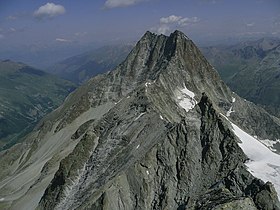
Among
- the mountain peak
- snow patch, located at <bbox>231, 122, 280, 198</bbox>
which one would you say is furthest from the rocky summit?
the mountain peak

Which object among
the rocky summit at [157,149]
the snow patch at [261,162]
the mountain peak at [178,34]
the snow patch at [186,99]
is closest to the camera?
the snow patch at [261,162]

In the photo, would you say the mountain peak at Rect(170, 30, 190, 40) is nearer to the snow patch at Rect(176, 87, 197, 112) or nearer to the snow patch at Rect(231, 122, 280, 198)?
the snow patch at Rect(176, 87, 197, 112)

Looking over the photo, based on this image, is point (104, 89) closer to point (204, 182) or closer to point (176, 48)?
point (176, 48)

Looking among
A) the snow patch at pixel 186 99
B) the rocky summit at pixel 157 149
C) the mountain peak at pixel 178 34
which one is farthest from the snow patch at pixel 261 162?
the mountain peak at pixel 178 34

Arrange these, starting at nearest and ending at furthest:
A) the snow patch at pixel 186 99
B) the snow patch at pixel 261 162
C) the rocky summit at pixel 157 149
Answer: the snow patch at pixel 261 162 → the rocky summit at pixel 157 149 → the snow patch at pixel 186 99

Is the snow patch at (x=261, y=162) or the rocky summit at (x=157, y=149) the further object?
the rocky summit at (x=157, y=149)

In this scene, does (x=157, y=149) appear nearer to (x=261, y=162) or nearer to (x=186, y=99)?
(x=261, y=162)

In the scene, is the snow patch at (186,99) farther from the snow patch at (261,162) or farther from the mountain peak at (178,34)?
the snow patch at (261,162)
